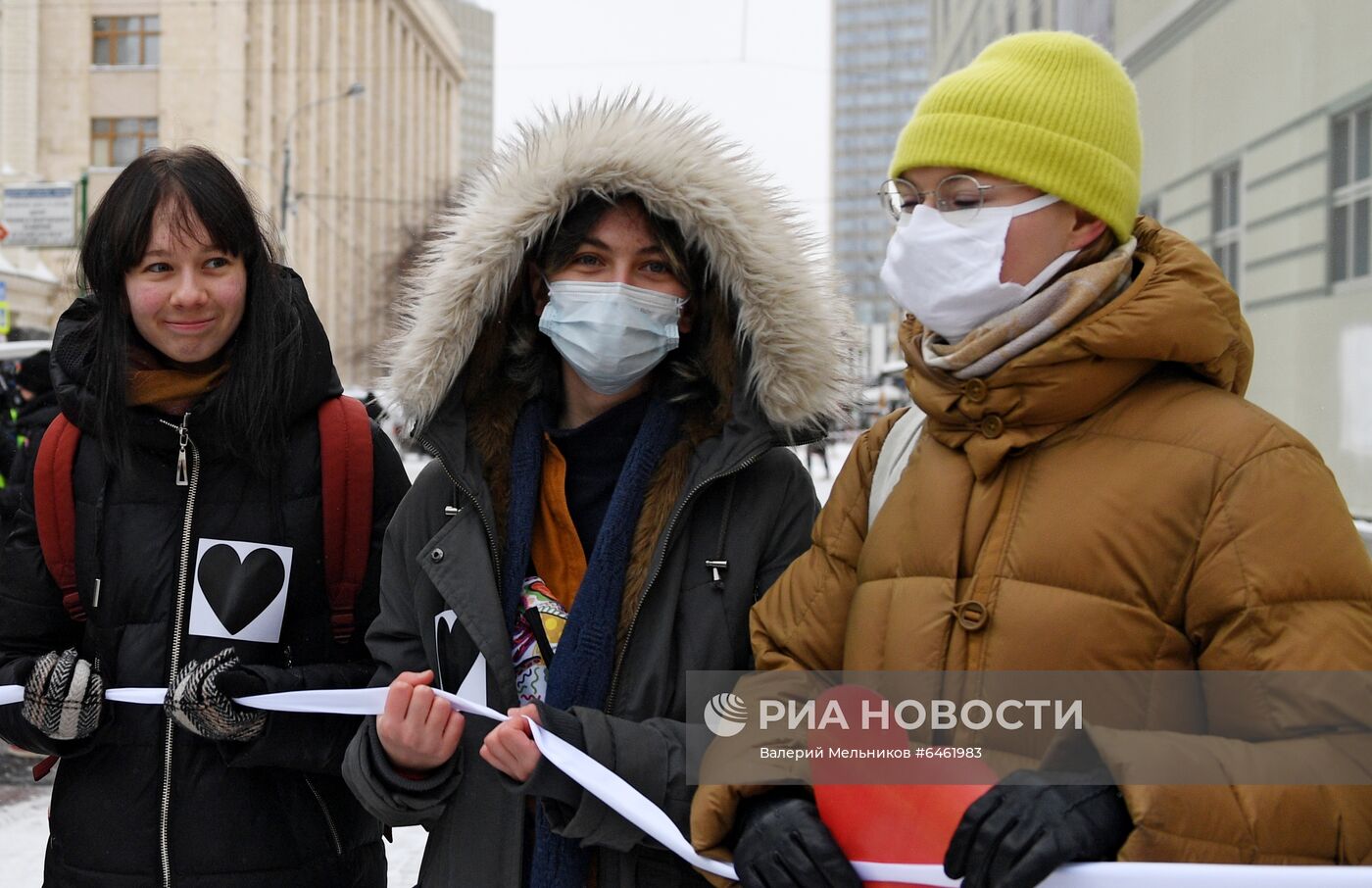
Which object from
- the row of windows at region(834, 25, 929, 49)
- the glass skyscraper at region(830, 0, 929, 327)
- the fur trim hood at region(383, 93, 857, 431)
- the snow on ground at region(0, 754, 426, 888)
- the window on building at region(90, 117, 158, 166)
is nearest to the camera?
the fur trim hood at region(383, 93, 857, 431)

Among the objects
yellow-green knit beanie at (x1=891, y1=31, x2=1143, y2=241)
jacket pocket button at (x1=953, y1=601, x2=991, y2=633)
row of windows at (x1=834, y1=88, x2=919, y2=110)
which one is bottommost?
jacket pocket button at (x1=953, y1=601, x2=991, y2=633)

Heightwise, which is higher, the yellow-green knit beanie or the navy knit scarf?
the yellow-green knit beanie

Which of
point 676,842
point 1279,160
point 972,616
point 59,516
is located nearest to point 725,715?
point 676,842

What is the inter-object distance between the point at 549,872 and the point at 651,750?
1.00ft

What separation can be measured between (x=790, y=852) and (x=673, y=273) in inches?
48.9

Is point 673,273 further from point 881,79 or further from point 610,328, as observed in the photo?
point 881,79

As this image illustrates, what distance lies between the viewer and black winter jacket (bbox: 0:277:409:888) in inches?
96.8

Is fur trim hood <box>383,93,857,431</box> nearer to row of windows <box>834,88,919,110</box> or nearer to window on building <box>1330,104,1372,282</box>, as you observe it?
window on building <box>1330,104,1372,282</box>

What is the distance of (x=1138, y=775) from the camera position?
4.87 ft

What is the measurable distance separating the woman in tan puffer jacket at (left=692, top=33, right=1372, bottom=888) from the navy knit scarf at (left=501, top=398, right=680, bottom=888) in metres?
0.35

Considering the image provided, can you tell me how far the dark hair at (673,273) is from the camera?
8.25 ft

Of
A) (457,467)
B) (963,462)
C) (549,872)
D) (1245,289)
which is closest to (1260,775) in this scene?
(963,462)

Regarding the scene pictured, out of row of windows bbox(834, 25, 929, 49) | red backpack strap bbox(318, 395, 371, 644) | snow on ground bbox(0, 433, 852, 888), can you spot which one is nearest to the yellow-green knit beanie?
red backpack strap bbox(318, 395, 371, 644)

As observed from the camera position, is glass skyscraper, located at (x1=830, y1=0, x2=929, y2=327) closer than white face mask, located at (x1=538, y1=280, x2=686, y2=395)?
No
